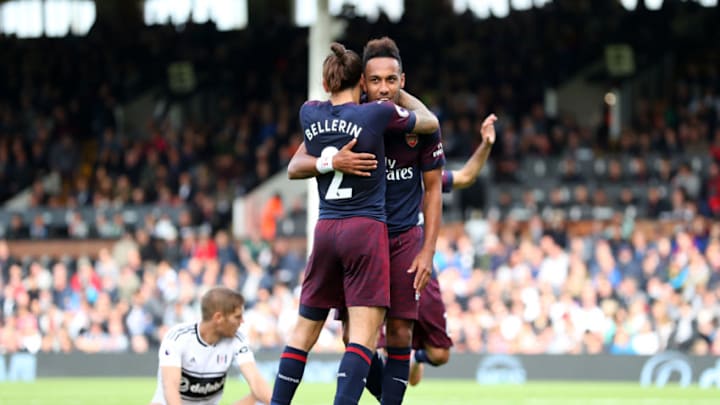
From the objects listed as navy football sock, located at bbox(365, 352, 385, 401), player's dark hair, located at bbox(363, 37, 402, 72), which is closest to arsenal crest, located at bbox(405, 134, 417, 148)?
player's dark hair, located at bbox(363, 37, 402, 72)

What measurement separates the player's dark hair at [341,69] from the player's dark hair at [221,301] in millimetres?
1463

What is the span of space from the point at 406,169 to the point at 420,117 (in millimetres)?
450

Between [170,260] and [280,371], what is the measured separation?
1414 cm

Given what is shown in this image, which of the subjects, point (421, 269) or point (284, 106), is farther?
point (284, 106)

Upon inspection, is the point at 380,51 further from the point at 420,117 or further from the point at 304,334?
Result: the point at 304,334

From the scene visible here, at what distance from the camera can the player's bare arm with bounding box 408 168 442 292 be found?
27.0 feet

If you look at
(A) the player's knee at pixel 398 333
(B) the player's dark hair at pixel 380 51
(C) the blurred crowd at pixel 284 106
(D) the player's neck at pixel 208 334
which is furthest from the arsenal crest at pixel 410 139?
(C) the blurred crowd at pixel 284 106

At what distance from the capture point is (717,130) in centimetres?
2372

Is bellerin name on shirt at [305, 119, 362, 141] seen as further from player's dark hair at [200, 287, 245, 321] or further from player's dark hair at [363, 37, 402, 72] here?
player's dark hair at [200, 287, 245, 321]

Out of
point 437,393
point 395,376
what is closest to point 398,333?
point 395,376

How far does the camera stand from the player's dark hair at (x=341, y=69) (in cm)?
782

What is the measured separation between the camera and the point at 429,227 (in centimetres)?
831

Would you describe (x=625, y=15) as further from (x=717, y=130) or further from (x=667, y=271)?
(x=667, y=271)

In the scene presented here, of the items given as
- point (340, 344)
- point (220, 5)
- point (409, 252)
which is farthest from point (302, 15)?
point (409, 252)
